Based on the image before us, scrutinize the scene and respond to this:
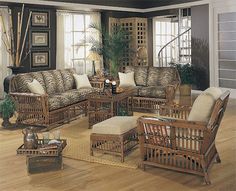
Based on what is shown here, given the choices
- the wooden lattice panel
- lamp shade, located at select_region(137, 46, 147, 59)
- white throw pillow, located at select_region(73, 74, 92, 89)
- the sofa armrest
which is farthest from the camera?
the wooden lattice panel

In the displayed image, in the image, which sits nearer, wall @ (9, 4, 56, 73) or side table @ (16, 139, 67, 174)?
side table @ (16, 139, 67, 174)

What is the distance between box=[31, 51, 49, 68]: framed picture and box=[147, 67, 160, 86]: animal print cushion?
2.87 meters

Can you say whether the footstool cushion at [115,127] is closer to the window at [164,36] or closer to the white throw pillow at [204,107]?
the white throw pillow at [204,107]

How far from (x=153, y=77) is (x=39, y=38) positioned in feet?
10.3

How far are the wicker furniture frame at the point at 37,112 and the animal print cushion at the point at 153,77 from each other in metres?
1.87

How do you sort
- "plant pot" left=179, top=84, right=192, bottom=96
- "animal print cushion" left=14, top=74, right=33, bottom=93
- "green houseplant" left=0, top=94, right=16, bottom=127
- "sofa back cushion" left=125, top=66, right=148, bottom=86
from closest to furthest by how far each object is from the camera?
1. "green houseplant" left=0, top=94, right=16, bottom=127
2. "animal print cushion" left=14, top=74, right=33, bottom=93
3. "sofa back cushion" left=125, top=66, right=148, bottom=86
4. "plant pot" left=179, top=84, right=192, bottom=96

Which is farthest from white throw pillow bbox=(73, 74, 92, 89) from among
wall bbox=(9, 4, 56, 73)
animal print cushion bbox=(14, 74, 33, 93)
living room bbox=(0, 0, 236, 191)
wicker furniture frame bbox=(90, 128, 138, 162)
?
wicker furniture frame bbox=(90, 128, 138, 162)

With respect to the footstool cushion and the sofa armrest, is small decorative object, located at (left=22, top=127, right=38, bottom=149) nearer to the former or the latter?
the footstool cushion

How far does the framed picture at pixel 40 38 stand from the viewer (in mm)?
9211

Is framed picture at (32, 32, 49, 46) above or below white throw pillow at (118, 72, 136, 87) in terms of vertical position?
above

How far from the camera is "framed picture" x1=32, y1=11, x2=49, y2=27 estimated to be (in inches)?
361


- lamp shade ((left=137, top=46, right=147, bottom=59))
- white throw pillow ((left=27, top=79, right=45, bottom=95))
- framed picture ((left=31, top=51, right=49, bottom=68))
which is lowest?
white throw pillow ((left=27, top=79, right=45, bottom=95))

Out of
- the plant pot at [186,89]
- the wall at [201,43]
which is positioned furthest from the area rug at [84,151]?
the wall at [201,43]

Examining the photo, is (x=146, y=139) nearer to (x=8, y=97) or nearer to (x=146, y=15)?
(x=8, y=97)
